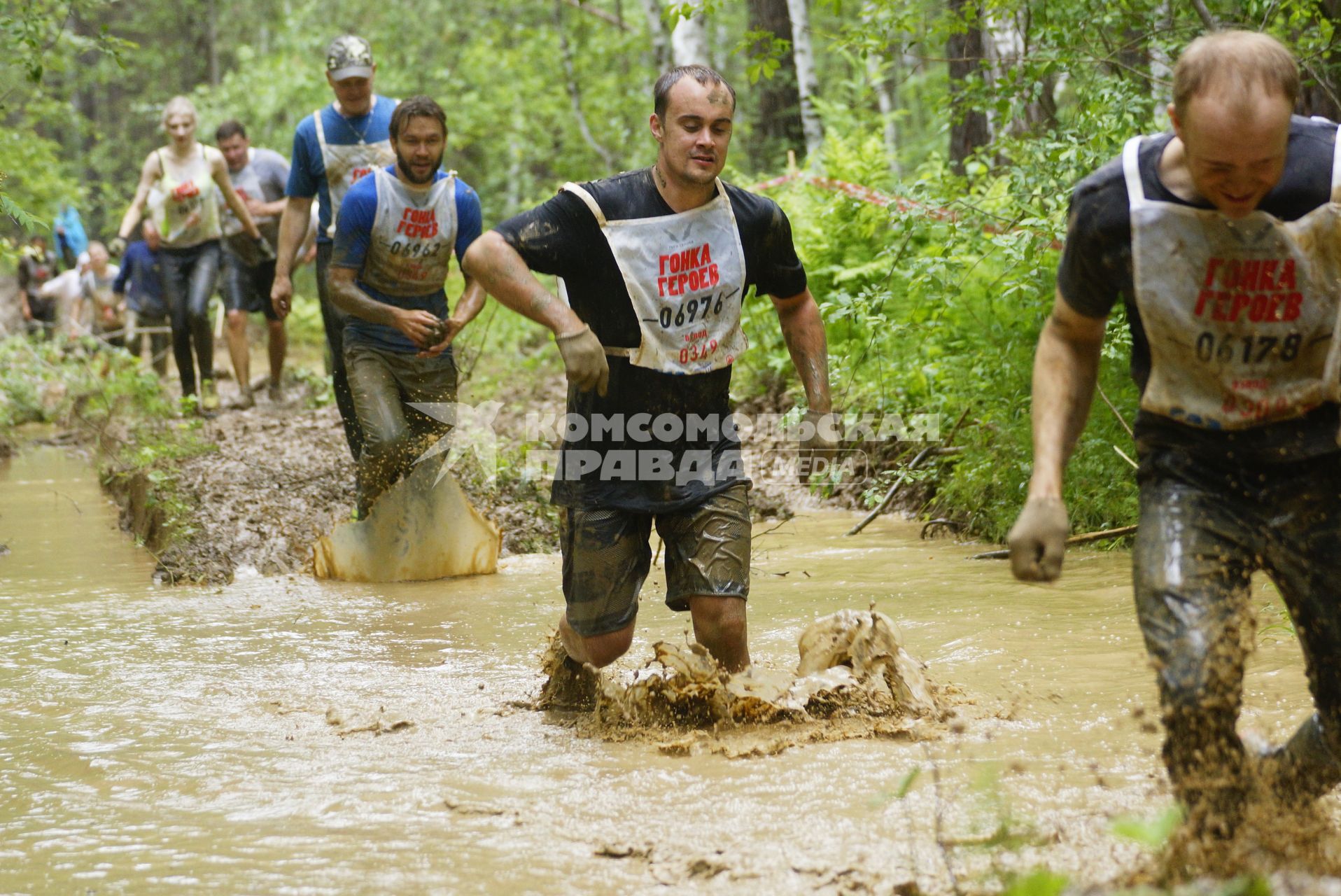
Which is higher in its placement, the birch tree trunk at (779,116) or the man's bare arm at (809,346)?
the birch tree trunk at (779,116)

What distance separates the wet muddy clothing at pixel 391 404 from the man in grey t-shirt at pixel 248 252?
4.06m

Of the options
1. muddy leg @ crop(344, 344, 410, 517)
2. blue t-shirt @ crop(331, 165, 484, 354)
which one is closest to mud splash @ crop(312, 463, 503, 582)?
muddy leg @ crop(344, 344, 410, 517)

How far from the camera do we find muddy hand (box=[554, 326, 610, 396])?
13.2 ft

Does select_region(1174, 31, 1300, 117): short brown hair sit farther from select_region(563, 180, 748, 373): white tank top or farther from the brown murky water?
select_region(563, 180, 748, 373): white tank top

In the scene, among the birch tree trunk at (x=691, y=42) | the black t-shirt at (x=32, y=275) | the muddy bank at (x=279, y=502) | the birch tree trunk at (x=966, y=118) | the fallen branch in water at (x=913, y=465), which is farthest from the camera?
the black t-shirt at (x=32, y=275)

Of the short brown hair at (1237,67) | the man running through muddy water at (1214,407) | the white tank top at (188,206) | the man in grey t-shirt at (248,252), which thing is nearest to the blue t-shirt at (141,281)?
the man in grey t-shirt at (248,252)

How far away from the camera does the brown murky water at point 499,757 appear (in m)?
3.33

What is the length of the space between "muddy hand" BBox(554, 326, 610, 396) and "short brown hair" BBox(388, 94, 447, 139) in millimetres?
2970

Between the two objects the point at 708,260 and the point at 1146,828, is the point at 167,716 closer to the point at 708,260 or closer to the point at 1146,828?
the point at 708,260

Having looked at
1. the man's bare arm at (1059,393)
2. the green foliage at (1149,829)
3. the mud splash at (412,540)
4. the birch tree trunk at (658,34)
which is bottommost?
the mud splash at (412,540)

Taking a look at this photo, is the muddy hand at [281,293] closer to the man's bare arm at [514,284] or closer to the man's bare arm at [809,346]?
the man's bare arm at [514,284]

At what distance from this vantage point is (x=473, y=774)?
13.4 feet

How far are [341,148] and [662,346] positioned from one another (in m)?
3.77

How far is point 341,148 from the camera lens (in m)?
7.46
